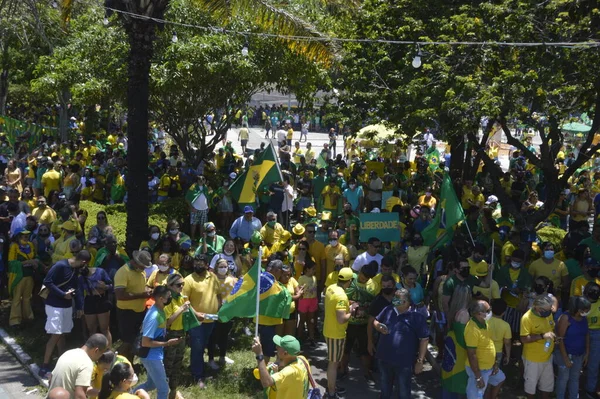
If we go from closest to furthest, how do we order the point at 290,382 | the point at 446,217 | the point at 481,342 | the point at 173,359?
the point at 290,382, the point at 481,342, the point at 173,359, the point at 446,217

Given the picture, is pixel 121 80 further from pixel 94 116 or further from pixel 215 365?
pixel 94 116

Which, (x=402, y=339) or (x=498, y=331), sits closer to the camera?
(x=402, y=339)

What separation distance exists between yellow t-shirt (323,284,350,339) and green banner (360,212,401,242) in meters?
3.16

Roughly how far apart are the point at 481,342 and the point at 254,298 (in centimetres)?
263

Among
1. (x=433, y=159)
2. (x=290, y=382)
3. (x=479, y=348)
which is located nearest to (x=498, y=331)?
(x=479, y=348)

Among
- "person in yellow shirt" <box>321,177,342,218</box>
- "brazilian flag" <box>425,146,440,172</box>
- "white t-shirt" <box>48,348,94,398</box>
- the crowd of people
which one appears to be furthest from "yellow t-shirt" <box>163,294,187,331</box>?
"brazilian flag" <box>425,146,440,172</box>

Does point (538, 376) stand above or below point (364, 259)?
below

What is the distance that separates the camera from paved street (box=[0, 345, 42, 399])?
930cm

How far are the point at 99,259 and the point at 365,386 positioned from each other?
3.94 m

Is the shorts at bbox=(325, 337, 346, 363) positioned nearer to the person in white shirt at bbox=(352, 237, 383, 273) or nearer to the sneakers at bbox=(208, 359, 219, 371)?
the sneakers at bbox=(208, 359, 219, 371)

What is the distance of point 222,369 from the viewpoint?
10023 millimetres

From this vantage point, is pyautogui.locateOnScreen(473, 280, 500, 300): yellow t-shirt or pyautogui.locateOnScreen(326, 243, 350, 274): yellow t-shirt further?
pyautogui.locateOnScreen(326, 243, 350, 274): yellow t-shirt

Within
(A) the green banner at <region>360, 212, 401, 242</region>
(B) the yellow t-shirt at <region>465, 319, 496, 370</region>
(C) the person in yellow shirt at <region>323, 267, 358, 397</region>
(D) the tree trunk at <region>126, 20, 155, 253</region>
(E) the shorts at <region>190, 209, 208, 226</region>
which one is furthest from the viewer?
(E) the shorts at <region>190, 209, 208, 226</region>

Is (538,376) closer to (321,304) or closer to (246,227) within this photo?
(321,304)
